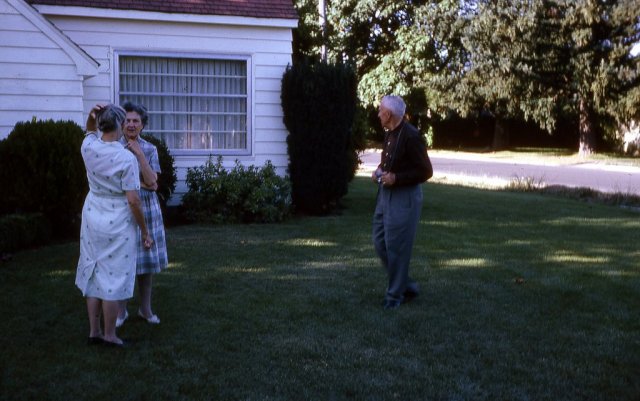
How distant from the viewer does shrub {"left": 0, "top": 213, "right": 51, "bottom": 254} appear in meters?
8.46

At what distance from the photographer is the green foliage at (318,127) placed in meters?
12.2

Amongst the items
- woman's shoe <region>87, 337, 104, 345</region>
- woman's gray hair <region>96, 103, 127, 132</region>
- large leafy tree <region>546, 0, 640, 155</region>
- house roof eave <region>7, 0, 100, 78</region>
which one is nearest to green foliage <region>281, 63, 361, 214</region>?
house roof eave <region>7, 0, 100, 78</region>

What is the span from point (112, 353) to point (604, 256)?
6569mm

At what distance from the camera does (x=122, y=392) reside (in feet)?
14.5

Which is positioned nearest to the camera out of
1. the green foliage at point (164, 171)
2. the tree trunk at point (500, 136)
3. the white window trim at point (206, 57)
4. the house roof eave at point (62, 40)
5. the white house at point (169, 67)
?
the house roof eave at point (62, 40)

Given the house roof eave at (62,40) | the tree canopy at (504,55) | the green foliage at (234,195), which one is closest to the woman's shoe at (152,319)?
the green foliage at (234,195)

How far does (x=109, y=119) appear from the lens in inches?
200

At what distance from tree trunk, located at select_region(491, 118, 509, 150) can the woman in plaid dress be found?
40692 mm

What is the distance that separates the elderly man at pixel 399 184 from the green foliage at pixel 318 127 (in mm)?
5709

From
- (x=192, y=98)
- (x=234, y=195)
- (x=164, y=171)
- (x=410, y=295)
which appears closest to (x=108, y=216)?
(x=410, y=295)

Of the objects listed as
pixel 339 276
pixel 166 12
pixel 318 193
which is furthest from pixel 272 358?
pixel 166 12

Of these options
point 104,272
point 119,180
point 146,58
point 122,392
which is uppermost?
point 146,58

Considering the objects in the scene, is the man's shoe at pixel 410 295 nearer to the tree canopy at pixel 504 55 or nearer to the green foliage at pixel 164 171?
the green foliage at pixel 164 171

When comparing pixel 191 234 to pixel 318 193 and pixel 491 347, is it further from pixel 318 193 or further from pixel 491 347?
pixel 491 347
